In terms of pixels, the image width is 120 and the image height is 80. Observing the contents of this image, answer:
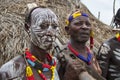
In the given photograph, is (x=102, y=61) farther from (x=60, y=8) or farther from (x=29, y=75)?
(x=60, y=8)

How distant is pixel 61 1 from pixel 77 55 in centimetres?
499

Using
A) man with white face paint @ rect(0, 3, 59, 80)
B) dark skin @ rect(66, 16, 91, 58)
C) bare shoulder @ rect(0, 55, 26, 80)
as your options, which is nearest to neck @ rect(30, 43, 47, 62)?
man with white face paint @ rect(0, 3, 59, 80)

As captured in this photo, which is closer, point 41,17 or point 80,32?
point 41,17

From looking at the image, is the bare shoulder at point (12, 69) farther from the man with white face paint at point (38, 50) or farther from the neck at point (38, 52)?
the neck at point (38, 52)

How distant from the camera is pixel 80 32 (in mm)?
4160

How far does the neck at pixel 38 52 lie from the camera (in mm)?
3469

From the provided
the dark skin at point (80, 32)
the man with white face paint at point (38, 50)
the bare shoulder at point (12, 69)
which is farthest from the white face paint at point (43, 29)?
the dark skin at point (80, 32)

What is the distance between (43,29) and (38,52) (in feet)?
0.60

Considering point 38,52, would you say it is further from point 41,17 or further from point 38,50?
point 41,17

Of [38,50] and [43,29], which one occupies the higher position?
[43,29]

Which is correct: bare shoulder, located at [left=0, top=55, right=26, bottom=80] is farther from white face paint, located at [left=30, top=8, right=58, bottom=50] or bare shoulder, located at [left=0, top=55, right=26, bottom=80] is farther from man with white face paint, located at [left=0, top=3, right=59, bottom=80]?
white face paint, located at [left=30, top=8, right=58, bottom=50]

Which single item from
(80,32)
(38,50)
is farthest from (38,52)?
(80,32)

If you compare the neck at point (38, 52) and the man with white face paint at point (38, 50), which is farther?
the neck at point (38, 52)

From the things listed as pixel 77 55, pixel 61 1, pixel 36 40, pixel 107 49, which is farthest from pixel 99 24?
pixel 36 40
